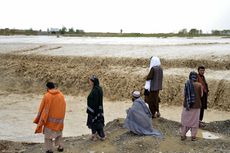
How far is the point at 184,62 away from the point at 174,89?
259 cm

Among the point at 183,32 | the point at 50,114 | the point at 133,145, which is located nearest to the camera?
the point at 50,114

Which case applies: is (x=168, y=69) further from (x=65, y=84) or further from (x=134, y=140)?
(x=134, y=140)

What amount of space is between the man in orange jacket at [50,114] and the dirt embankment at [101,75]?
956 centimetres

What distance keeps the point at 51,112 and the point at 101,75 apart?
12411 mm

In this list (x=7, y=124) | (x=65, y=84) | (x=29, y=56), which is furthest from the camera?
(x=29, y=56)

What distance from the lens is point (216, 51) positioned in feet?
73.1

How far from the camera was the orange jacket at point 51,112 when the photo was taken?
27.6 feet

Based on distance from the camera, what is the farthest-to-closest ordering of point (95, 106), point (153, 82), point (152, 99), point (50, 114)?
point (152, 99), point (153, 82), point (95, 106), point (50, 114)

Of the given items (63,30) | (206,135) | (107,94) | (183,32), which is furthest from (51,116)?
(63,30)

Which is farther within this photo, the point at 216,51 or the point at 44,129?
the point at 216,51

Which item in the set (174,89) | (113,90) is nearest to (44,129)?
(174,89)

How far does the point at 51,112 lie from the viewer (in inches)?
334

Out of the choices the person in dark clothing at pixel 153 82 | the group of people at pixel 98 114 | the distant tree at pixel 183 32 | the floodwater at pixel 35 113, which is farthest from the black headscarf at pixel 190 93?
the distant tree at pixel 183 32

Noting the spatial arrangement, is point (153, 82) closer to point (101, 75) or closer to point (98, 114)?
point (98, 114)
